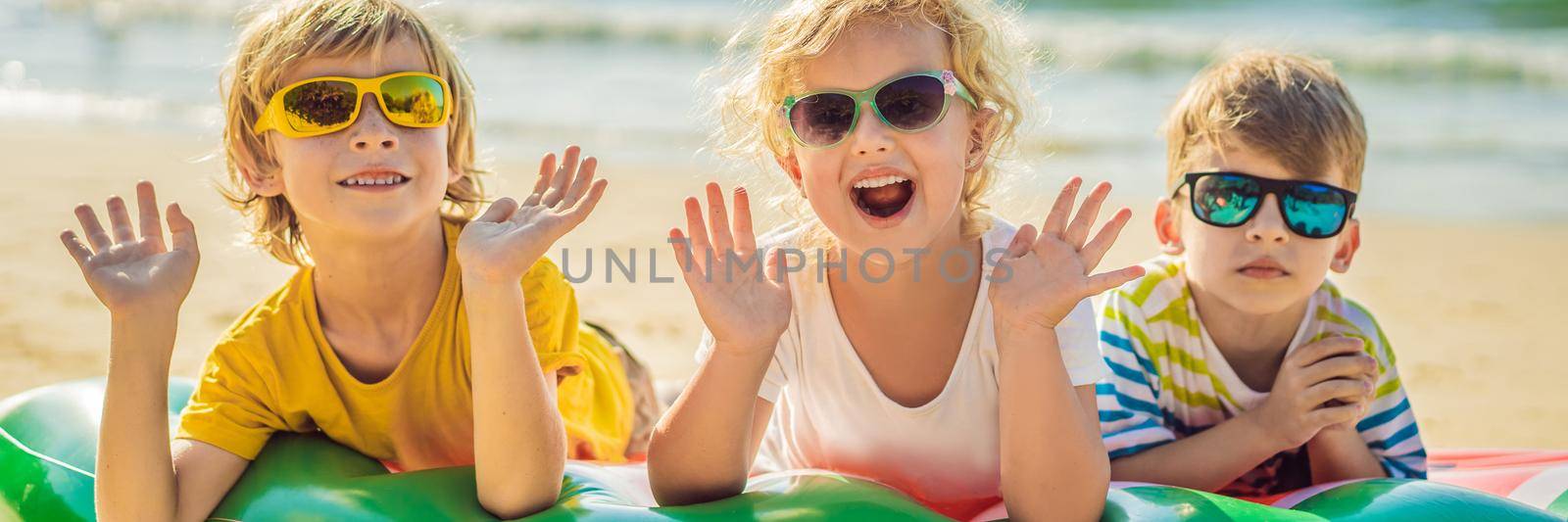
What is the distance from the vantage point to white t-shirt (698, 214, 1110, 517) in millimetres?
2969

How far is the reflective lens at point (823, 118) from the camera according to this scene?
2812 mm

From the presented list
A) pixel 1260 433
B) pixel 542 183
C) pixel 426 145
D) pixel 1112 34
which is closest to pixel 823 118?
pixel 542 183

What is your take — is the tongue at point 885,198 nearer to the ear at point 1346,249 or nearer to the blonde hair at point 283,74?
the blonde hair at point 283,74

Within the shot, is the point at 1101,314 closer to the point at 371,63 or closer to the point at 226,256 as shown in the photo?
the point at 371,63

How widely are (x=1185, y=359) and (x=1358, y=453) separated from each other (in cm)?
44

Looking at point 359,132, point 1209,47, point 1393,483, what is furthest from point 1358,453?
point 1209,47

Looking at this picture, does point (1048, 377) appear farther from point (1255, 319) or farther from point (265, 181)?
point (265, 181)

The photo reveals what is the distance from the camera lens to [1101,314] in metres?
3.44

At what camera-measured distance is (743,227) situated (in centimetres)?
282

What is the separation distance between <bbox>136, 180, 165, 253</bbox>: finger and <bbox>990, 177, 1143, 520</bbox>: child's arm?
5.47ft

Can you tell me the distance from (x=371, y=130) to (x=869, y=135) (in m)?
1.03

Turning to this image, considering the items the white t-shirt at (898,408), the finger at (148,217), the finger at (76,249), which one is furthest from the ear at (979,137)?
the finger at (76,249)

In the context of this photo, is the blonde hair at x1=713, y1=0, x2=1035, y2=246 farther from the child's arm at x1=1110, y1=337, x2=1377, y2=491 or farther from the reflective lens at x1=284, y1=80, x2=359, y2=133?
the reflective lens at x1=284, y1=80, x2=359, y2=133

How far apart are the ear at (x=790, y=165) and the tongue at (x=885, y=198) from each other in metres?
0.25
